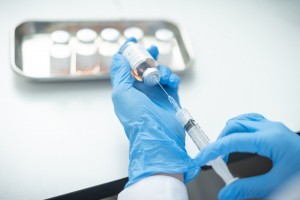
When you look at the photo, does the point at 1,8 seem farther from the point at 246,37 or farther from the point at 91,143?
the point at 246,37

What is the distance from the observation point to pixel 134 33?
119 centimetres

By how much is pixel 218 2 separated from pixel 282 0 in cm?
37

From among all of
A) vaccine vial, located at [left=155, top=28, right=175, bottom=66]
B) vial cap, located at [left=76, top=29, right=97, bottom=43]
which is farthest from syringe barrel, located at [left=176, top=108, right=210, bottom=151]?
vial cap, located at [left=76, top=29, right=97, bottom=43]

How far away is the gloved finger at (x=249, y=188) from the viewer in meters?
0.71

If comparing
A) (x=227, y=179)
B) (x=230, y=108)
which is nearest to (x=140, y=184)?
(x=227, y=179)

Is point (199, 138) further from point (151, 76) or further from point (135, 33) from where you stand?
point (135, 33)

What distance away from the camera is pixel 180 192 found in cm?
76

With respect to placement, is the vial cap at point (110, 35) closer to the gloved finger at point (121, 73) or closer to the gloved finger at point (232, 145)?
the gloved finger at point (121, 73)

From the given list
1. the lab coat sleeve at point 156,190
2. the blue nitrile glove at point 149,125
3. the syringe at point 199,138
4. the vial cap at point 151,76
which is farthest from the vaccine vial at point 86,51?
the lab coat sleeve at point 156,190

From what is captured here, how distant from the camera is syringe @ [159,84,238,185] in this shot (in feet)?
2.42

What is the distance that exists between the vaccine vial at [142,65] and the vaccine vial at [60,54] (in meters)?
0.21

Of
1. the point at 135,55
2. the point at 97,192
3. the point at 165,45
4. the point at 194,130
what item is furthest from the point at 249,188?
the point at 165,45

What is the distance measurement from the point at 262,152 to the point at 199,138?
17 cm

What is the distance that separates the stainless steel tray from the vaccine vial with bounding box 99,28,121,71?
1.7 inches
